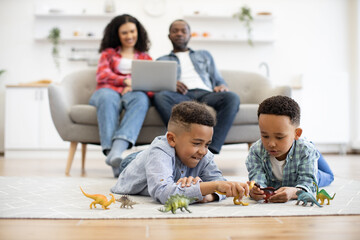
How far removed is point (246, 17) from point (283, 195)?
13.4ft

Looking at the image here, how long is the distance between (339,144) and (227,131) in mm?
3047

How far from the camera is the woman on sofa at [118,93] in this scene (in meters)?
2.54

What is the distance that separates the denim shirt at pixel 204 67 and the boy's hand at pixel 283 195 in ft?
5.58

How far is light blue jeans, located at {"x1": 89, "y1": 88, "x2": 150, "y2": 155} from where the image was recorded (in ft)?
8.38

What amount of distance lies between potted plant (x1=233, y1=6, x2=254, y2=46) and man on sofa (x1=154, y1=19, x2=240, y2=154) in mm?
2089

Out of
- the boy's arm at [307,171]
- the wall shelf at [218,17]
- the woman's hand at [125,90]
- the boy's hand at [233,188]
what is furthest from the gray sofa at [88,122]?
the wall shelf at [218,17]

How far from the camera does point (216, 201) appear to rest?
1595 mm

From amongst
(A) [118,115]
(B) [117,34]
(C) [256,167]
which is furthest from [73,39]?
(C) [256,167]

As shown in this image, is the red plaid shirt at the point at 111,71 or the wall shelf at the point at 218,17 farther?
the wall shelf at the point at 218,17

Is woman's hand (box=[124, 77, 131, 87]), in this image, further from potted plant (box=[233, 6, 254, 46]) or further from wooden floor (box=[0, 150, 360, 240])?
potted plant (box=[233, 6, 254, 46])

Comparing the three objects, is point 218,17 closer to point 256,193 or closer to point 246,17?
point 246,17

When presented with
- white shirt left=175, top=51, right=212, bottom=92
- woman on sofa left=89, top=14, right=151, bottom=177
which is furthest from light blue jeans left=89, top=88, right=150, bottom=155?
white shirt left=175, top=51, right=212, bottom=92

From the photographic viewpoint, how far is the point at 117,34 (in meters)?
3.23

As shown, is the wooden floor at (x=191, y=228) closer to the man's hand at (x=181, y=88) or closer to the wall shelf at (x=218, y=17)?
the man's hand at (x=181, y=88)
